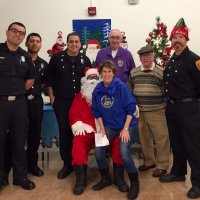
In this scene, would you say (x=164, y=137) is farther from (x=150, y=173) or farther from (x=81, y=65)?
(x=81, y=65)

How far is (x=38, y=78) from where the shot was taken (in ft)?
10.9

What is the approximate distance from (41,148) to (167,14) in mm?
3073

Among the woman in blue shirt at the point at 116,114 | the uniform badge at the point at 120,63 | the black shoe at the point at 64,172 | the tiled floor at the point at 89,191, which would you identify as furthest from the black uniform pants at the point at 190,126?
the black shoe at the point at 64,172

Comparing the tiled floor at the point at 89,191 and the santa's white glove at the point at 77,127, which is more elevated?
the santa's white glove at the point at 77,127

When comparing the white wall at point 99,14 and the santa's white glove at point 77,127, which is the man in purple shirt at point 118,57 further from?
the white wall at point 99,14

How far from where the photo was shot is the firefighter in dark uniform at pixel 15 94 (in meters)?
2.86

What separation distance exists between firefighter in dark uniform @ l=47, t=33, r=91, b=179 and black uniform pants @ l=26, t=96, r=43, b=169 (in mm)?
200

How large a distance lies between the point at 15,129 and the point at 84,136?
2.36 ft

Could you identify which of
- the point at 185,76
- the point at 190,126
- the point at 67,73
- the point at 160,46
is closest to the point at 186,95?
the point at 185,76

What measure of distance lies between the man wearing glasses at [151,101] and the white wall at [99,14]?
73.8 inches

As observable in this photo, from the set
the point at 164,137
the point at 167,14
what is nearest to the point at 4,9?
the point at 167,14

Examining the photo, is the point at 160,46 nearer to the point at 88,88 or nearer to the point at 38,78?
the point at 88,88

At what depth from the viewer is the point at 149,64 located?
331 cm

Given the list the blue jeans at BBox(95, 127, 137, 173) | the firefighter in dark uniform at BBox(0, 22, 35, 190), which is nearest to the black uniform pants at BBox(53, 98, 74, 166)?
the firefighter in dark uniform at BBox(0, 22, 35, 190)
